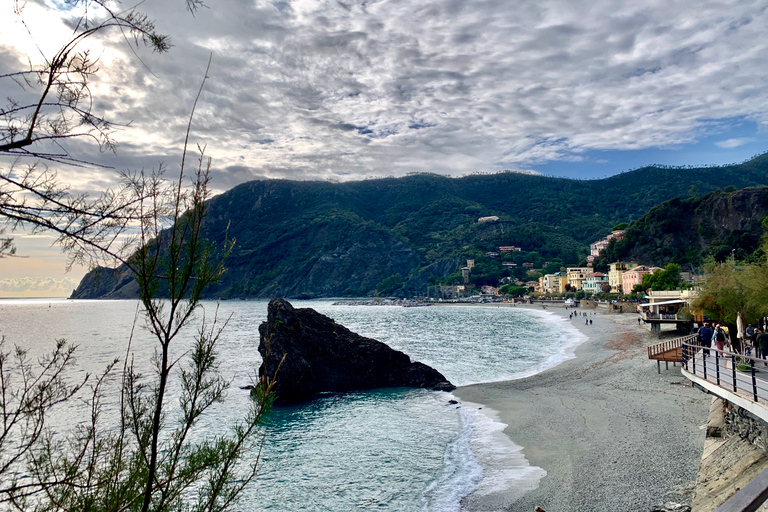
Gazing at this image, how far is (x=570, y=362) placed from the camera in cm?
3094

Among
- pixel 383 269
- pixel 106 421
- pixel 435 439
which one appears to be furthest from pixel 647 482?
pixel 383 269

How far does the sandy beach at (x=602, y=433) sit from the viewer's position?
10828 mm

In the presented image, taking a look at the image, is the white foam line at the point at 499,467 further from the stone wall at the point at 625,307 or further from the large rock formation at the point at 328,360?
→ the stone wall at the point at 625,307

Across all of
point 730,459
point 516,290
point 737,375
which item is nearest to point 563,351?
point 737,375

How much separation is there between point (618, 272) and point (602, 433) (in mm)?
97484

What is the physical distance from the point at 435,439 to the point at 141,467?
13.8 metres

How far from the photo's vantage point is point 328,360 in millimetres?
25453

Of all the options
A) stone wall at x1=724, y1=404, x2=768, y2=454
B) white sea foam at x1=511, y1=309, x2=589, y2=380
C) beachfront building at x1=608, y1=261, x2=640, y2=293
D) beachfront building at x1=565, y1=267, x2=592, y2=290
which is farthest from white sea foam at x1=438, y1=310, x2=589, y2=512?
beachfront building at x1=565, y1=267, x2=592, y2=290

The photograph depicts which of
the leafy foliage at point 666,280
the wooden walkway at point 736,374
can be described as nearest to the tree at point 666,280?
the leafy foliage at point 666,280

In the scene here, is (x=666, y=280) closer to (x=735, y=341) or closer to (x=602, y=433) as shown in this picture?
(x=735, y=341)

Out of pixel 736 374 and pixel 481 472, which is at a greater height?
pixel 736 374

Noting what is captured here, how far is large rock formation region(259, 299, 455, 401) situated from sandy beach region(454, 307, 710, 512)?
3.92 meters

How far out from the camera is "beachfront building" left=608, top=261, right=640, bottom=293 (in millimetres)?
99562

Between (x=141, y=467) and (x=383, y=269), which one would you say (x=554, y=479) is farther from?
(x=383, y=269)
